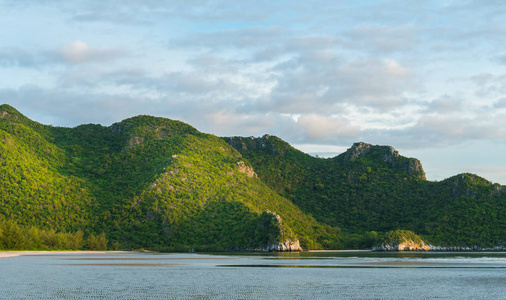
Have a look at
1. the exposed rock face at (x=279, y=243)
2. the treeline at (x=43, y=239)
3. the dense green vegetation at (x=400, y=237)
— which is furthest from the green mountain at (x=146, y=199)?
the dense green vegetation at (x=400, y=237)

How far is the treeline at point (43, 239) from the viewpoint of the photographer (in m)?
112

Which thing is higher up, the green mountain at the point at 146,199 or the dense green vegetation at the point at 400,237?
the green mountain at the point at 146,199

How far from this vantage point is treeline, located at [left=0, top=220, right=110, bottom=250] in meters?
112

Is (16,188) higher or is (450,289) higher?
(16,188)

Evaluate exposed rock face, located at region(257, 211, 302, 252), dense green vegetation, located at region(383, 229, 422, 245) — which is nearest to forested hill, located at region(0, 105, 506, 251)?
exposed rock face, located at region(257, 211, 302, 252)

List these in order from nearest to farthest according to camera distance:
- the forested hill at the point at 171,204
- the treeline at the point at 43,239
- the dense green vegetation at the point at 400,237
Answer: the treeline at the point at 43,239 → the forested hill at the point at 171,204 → the dense green vegetation at the point at 400,237

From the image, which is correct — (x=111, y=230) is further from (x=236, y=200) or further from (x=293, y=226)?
(x=293, y=226)

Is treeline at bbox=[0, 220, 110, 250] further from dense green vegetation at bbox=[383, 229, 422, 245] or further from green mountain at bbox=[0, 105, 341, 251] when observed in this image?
dense green vegetation at bbox=[383, 229, 422, 245]

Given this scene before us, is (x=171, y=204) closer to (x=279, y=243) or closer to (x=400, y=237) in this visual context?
(x=279, y=243)

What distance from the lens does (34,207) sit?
135625 mm

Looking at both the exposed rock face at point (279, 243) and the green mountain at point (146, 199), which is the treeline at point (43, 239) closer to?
the green mountain at point (146, 199)

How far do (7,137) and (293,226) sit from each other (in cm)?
9674

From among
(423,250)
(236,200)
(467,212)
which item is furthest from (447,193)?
(236,200)

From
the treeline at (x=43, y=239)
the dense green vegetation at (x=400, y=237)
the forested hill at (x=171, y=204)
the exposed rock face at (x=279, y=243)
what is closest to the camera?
the treeline at (x=43, y=239)
